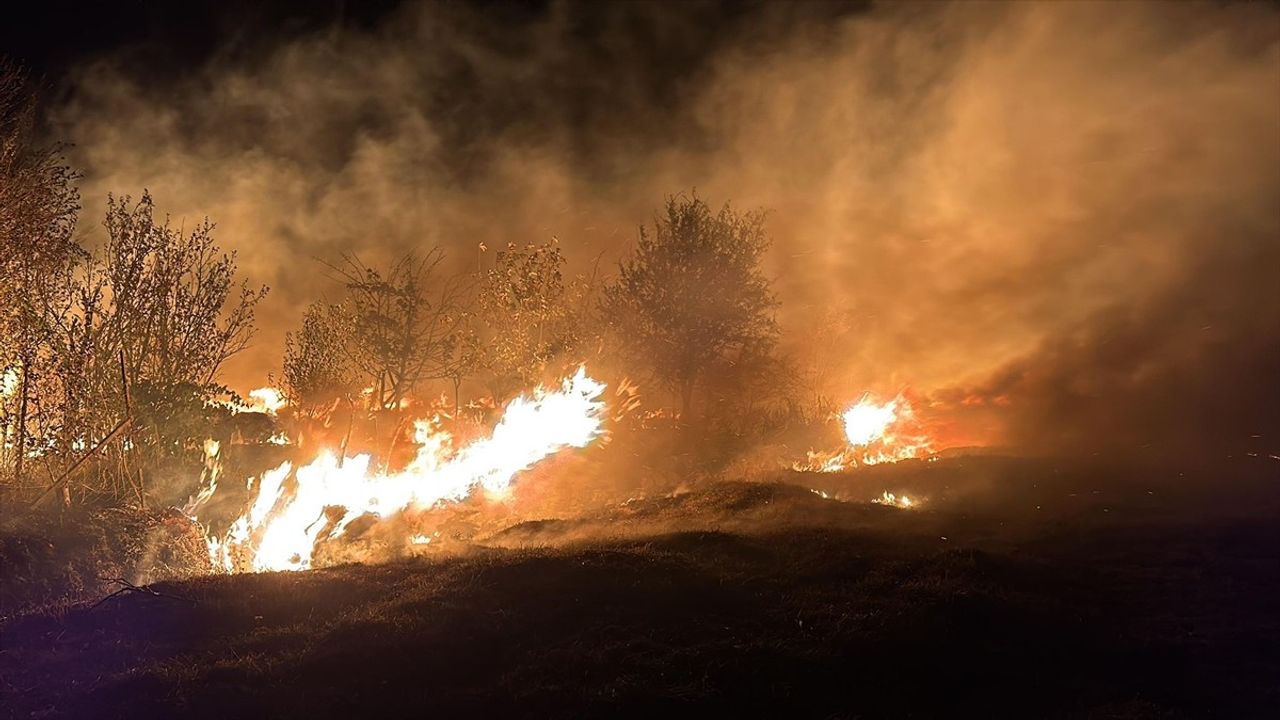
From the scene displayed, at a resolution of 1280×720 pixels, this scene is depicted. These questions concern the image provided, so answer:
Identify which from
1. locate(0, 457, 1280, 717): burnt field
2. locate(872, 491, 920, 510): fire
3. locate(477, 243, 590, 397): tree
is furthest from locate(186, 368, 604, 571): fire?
locate(872, 491, 920, 510): fire

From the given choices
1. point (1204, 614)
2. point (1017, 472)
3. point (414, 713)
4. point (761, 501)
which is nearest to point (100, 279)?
point (414, 713)

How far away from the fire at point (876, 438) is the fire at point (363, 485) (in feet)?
47.9

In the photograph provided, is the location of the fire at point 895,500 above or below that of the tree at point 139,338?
below

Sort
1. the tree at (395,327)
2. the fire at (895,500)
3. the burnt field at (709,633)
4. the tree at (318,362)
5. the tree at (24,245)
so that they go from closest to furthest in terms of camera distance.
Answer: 1. the burnt field at (709,633)
2. the tree at (24,245)
3. the fire at (895,500)
4. the tree at (395,327)
5. the tree at (318,362)

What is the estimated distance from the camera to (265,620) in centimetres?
1160

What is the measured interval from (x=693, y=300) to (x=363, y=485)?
68.8ft

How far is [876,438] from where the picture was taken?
112 feet

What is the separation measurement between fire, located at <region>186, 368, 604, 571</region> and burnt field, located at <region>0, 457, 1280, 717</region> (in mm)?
3003

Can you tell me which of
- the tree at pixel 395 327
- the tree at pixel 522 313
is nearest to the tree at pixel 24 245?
the tree at pixel 395 327

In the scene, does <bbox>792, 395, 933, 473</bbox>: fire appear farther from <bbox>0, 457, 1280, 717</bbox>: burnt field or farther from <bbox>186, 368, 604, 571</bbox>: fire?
<bbox>0, 457, 1280, 717</bbox>: burnt field

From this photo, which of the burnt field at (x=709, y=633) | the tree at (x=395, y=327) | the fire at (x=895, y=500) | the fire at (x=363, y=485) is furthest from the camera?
the tree at (x=395, y=327)

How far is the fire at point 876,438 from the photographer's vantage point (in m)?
33.4

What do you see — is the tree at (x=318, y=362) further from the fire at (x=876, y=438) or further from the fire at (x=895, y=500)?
the fire at (x=895, y=500)

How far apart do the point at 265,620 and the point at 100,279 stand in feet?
29.4
